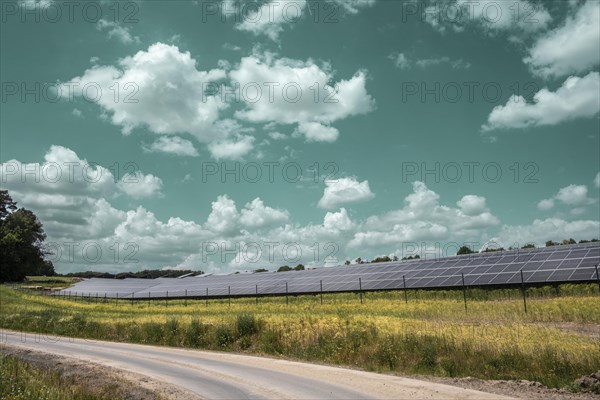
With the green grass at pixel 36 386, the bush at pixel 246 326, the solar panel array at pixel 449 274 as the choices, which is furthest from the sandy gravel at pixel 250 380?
the solar panel array at pixel 449 274

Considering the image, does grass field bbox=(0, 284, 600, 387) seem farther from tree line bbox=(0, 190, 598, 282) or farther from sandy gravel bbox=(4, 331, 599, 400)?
tree line bbox=(0, 190, 598, 282)

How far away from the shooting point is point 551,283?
40.7 metres

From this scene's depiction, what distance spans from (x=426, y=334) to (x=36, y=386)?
16836 millimetres

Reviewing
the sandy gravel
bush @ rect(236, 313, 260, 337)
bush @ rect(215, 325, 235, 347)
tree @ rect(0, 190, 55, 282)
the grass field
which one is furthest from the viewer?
tree @ rect(0, 190, 55, 282)

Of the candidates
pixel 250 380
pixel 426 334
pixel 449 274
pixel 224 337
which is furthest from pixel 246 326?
pixel 449 274

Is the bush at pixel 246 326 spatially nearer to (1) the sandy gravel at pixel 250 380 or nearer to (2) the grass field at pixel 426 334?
(2) the grass field at pixel 426 334

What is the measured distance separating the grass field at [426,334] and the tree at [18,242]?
79.2 meters

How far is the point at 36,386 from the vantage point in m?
18.9

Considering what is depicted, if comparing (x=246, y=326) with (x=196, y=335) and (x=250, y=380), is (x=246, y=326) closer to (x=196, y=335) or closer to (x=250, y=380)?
(x=196, y=335)

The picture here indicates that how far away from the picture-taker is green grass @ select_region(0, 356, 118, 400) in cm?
1706

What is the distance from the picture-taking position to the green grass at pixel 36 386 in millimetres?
17062

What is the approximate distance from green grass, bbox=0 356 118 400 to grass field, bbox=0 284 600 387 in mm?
9490

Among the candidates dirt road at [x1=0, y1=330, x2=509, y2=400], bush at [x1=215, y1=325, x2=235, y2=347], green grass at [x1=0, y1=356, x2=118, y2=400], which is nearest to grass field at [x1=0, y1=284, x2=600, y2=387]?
bush at [x1=215, y1=325, x2=235, y2=347]

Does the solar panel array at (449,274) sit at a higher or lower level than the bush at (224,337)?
higher
